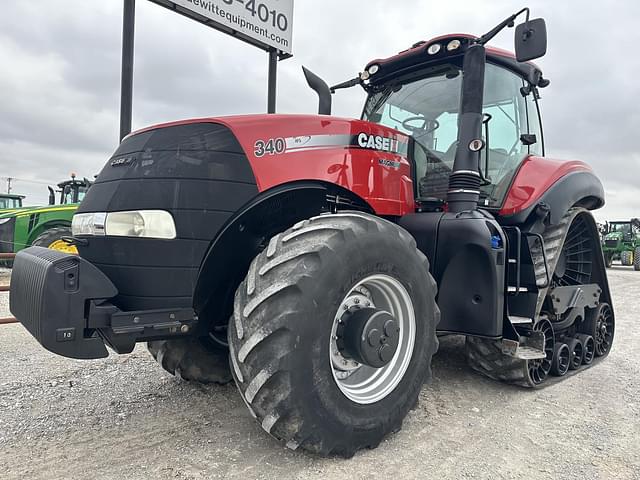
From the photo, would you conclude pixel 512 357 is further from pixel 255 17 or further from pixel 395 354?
pixel 255 17

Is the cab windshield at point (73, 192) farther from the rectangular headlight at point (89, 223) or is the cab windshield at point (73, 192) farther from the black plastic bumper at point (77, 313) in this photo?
the black plastic bumper at point (77, 313)

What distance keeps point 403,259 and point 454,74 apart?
6.19 feet

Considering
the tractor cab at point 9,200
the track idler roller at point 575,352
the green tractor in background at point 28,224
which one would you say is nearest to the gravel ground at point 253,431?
the track idler roller at point 575,352

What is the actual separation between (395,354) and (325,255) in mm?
844

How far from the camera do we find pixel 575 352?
14.7ft

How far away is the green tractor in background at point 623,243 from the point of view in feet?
78.8

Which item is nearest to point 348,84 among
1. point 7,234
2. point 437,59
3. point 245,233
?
point 437,59

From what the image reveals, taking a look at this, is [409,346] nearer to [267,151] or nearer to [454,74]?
[267,151]

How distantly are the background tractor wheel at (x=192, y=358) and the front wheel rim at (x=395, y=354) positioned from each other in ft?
3.77

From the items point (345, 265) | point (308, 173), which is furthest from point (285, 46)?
point (345, 265)

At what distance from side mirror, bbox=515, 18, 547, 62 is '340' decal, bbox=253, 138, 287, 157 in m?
1.65

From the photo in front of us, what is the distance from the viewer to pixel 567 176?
13.8ft

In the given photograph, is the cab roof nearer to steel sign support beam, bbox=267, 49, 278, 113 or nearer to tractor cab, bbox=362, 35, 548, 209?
tractor cab, bbox=362, 35, 548, 209

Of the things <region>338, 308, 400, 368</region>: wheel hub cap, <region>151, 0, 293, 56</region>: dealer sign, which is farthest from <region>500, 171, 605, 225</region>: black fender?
<region>151, 0, 293, 56</region>: dealer sign
